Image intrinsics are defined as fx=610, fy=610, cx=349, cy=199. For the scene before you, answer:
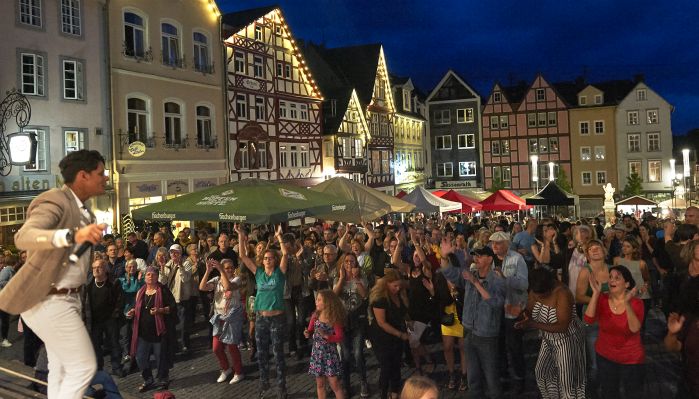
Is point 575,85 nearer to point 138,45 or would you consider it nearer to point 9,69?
point 138,45

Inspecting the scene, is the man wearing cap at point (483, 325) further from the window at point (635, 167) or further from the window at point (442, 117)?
the window at point (442, 117)

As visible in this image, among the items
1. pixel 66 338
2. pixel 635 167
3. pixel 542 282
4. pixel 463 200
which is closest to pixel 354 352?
pixel 542 282

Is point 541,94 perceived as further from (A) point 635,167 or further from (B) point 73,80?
(B) point 73,80

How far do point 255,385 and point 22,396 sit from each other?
13.2 feet

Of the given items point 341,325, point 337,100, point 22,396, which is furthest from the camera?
point 337,100

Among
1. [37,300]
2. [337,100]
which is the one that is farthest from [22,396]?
[337,100]

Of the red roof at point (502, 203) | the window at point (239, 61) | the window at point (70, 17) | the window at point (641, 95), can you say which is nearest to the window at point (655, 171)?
the window at point (641, 95)

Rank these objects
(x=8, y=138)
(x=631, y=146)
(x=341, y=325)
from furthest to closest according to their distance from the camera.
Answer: (x=631, y=146), (x=8, y=138), (x=341, y=325)

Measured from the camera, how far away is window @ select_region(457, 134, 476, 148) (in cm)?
Answer: 5650

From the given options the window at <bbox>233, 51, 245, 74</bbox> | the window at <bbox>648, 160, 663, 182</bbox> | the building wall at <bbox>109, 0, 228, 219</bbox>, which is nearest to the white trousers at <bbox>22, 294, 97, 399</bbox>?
the building wall at <bbox>109, 0, 228, 219</bbox>

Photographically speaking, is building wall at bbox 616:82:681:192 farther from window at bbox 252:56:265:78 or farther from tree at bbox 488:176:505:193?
window at bbox 252:56:265:78

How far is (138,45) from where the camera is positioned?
2448cm

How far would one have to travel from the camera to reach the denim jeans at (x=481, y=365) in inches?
275

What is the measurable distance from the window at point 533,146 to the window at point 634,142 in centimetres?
741
